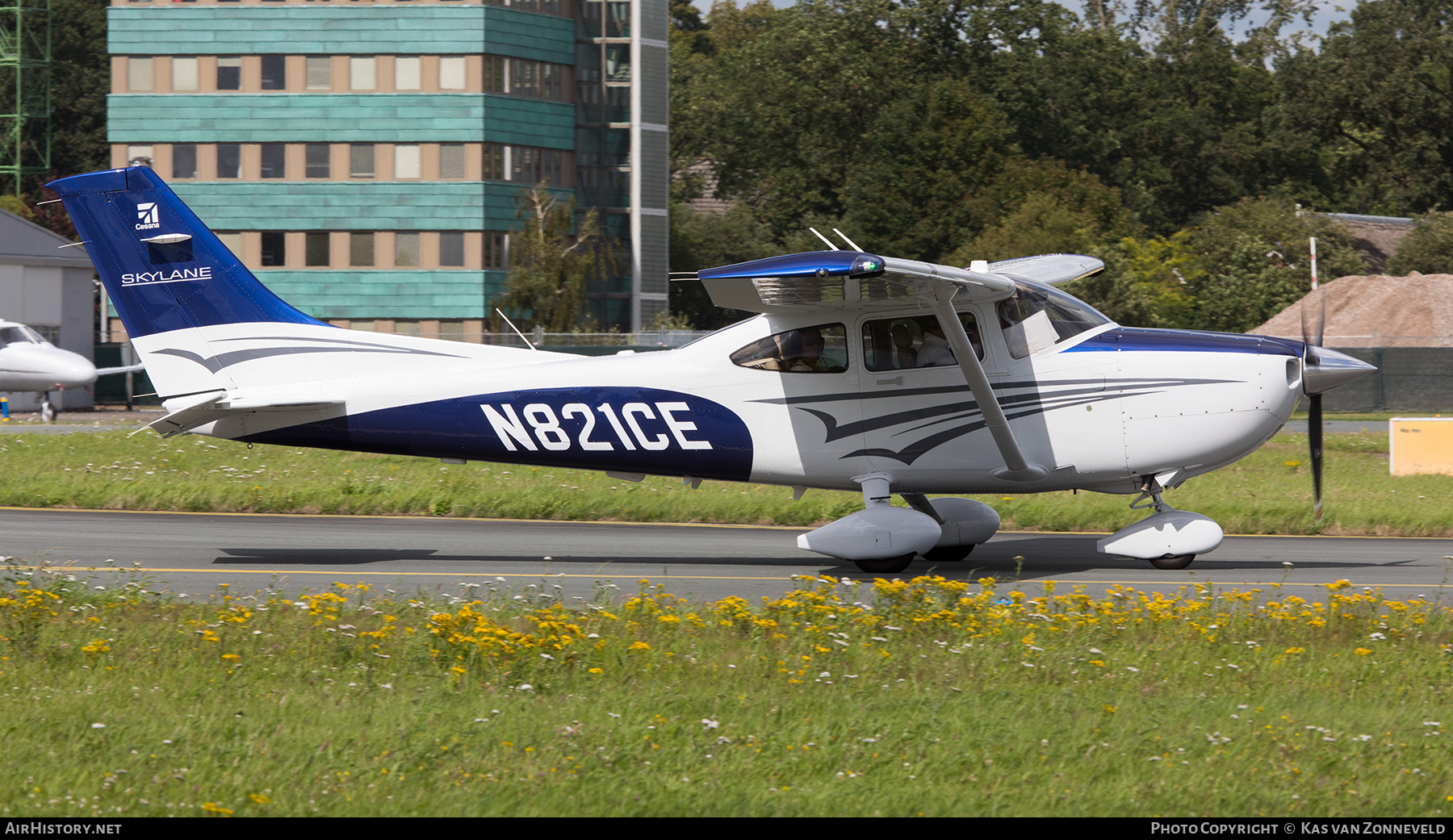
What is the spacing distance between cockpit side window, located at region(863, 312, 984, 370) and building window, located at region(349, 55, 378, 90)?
47.9m

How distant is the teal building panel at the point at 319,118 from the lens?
5509 centimetres

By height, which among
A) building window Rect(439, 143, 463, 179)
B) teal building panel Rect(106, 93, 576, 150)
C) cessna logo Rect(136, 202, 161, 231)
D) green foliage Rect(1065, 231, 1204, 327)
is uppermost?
teal building panel Rect(106, 93, 576, 150)

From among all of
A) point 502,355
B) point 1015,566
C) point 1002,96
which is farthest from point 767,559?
point 1002,96

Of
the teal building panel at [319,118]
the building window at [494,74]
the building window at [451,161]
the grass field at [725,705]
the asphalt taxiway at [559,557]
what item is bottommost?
the asphalt taxiway at [559,557]

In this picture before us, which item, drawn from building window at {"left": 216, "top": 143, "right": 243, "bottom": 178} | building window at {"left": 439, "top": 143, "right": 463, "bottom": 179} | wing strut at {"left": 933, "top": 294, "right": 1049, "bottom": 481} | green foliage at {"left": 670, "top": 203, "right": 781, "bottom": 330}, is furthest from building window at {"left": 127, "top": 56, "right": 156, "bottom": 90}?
wing strut at {"left": 933, "top": 294, "right": 1049, "bottom": 481}

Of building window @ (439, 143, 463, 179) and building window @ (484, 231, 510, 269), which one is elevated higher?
building window @ (439, 143, 463, 179)

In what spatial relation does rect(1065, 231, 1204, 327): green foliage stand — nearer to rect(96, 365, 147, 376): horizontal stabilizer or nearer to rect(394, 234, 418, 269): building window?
rect(394, 234, 418, 269): building window

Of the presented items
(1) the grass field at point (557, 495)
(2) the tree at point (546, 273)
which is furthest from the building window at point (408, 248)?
(1) the grass field at point (557, 495)

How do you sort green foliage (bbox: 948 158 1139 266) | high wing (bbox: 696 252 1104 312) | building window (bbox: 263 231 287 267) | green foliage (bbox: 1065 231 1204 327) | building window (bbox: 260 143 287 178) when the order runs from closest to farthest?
high wing (bbox: 696 252 1104 312) < green foliage (bbox: 1065 231 1204 327) < green foliage (bbox: 948 158 1139 266) < building window (bbox: 260 143 287 178) < building window (bbox: 263 231 287 267)

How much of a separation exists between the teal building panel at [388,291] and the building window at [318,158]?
3.95 meters

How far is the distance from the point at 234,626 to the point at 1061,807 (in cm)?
512

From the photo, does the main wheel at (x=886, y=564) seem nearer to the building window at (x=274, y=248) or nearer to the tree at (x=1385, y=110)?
the building window at (x=274, y=248)

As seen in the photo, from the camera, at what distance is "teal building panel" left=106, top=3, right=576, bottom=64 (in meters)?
54.8

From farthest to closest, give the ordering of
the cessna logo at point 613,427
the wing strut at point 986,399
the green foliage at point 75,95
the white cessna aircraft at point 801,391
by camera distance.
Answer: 1. the green foliage at point 75,95
2. the cessna logo at point 613,427
3. the white cessna aircraft at point 801,391
4. the wing strut at point 986,399
